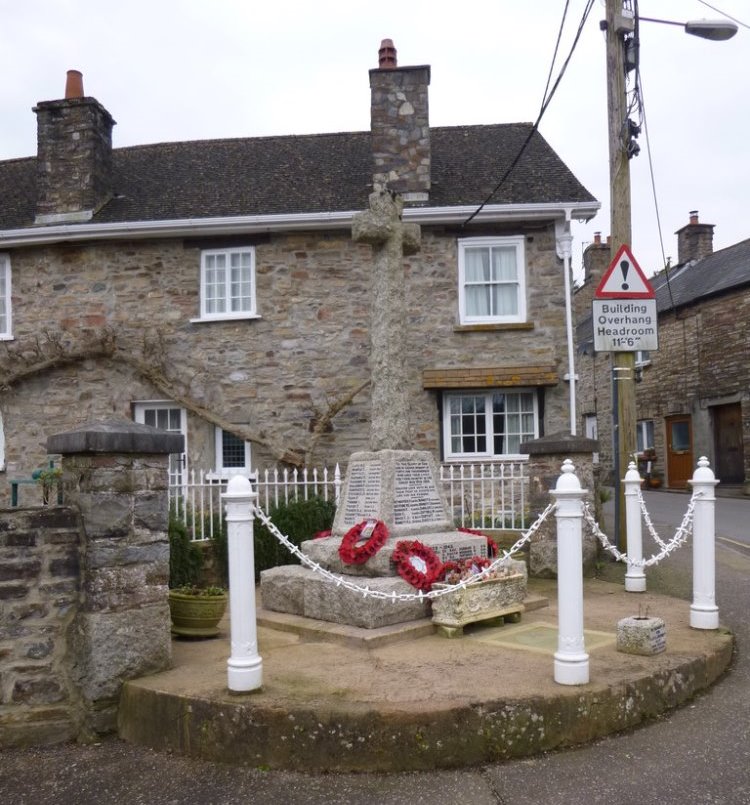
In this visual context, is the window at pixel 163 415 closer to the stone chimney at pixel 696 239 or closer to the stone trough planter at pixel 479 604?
the stone trough planter at pixel 479 604

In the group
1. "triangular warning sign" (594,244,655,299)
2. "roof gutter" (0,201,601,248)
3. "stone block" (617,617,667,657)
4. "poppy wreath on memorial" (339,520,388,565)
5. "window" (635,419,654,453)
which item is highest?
"roof gutter" (0,201,601,248)

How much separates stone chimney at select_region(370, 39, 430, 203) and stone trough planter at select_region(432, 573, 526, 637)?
8235mm

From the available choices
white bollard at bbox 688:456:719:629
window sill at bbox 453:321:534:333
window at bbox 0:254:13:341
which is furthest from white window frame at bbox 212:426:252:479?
white bollard at bbox 688:456:719:629

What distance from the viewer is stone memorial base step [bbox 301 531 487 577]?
19.4 ft

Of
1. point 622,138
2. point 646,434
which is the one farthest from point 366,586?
point 646,434

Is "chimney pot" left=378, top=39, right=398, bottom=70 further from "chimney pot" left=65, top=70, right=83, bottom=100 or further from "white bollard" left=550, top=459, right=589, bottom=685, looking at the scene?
"white bollard" left=550, top=459, right=589, bottom=685

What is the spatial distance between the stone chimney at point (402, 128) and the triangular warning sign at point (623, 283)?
553cm

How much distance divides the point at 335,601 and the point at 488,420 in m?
6.99

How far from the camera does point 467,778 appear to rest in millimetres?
3703

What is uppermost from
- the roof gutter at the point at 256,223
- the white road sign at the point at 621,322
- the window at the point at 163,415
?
the roof gutter at the point at 256,223

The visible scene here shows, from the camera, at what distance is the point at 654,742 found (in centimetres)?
404

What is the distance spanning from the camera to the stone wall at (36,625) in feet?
14.4

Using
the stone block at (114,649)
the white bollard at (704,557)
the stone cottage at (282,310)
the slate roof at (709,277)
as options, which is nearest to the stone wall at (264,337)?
the stone cottage at (282,310)

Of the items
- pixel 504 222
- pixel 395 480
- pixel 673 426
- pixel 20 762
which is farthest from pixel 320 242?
pixel 673 426
